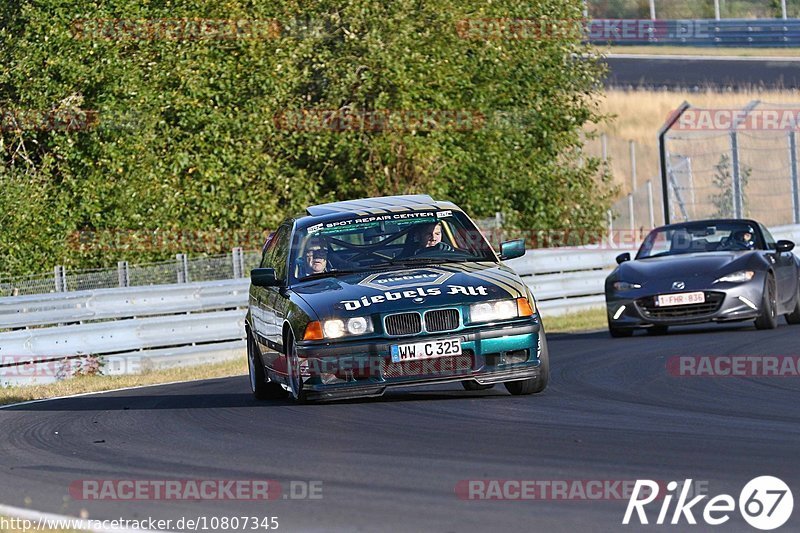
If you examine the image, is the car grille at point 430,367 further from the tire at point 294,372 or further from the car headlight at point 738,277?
the car headlight at point 738,277

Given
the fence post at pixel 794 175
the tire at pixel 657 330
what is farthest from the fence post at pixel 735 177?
the tire at pixel 657 330

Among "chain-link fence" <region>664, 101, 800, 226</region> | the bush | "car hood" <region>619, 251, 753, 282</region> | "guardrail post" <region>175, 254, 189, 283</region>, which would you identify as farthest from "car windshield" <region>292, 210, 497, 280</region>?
"chain-link fence" <region>664, 101, 800, 226</region>

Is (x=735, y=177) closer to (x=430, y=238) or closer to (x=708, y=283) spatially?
(x=708, y=283)

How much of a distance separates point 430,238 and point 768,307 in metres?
6.27

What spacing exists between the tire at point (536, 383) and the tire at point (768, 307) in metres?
6.27

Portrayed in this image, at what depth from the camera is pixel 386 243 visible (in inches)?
440

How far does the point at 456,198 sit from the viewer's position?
28547 millimetres

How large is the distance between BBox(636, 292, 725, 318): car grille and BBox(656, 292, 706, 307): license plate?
5 centimetres

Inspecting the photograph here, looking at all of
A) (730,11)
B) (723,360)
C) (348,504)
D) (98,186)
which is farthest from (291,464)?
(730,11)

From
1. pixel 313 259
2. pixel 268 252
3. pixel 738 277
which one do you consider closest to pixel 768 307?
pixel 738 277

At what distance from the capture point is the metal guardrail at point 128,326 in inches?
649

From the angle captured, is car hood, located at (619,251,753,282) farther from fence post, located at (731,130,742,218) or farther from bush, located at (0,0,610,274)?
bush, located at (0,0,610,274)

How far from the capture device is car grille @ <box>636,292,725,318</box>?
15.9 meters

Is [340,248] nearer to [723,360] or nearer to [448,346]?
[448,346]
